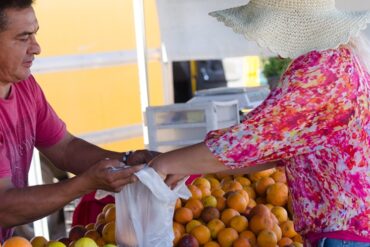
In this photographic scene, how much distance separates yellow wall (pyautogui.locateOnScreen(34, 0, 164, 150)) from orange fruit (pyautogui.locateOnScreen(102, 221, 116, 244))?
112 inches

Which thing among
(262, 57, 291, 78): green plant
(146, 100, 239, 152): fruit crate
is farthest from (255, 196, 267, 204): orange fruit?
(262, 57, 291, 78): green plant

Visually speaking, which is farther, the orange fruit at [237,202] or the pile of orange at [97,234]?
the orange fruit at [237,202]

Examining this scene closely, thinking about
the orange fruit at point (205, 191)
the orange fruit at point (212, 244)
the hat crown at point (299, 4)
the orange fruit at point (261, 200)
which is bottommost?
the orange fruit at point (212, 244)

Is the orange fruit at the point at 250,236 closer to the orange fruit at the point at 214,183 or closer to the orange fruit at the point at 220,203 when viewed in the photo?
the orange fruit at the point at 220,203

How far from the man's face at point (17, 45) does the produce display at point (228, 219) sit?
0.58 meters

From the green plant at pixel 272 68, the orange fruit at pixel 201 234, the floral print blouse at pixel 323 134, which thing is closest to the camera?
the floral print blouse at pixel 323 134

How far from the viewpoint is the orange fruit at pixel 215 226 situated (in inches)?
105

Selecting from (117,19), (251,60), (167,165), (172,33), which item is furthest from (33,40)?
(251,60)

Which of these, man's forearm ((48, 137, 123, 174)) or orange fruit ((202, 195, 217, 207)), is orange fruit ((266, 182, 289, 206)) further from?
man's forearm ((48, 137, 123, 174))

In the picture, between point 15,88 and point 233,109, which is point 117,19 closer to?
point 233,109

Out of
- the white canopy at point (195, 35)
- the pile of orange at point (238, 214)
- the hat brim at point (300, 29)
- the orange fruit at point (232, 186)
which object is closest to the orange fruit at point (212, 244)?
Result: the pile of orange at point (238, 214)

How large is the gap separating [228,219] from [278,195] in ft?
0.93

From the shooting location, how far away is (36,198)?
211cm

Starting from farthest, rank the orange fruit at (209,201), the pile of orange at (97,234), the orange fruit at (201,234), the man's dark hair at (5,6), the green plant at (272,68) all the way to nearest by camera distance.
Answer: the green plant at (272,68)
the orange fruit at (209,201)
the orange fruit at (201,234)
the pile of orange at (97,234)
the man's dark hair at (5,6)
